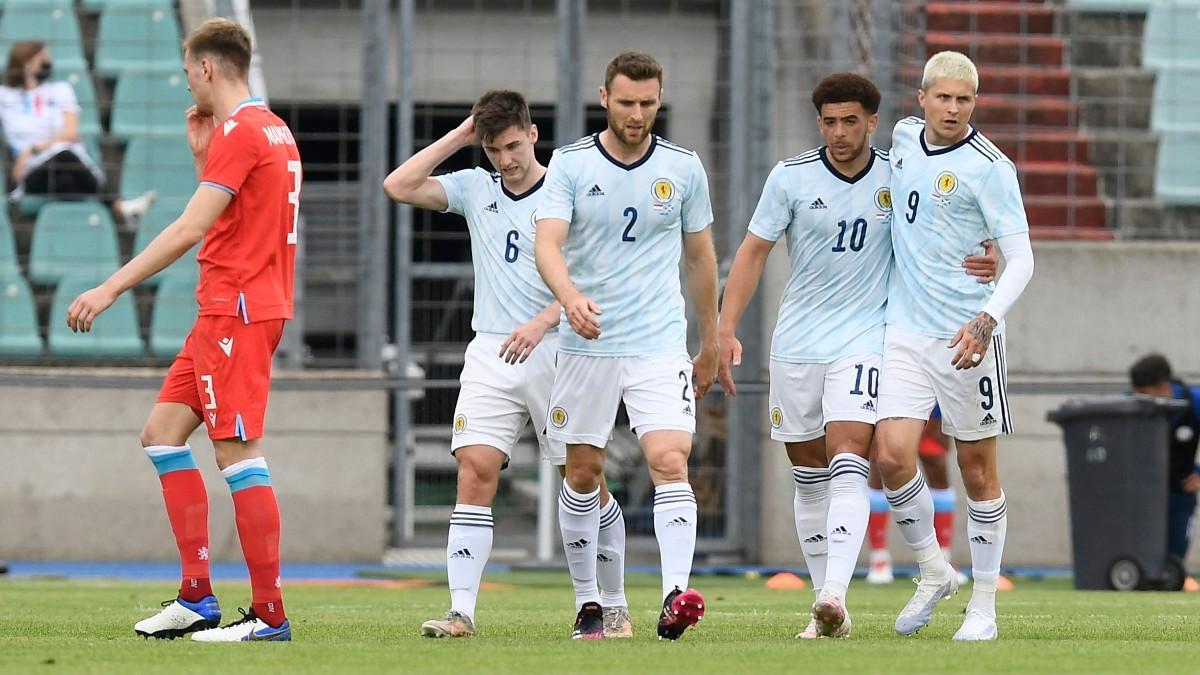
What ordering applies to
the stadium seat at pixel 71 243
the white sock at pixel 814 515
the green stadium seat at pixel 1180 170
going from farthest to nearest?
the green stadium seat at pixel 1180 170, the stadium seat at pixel 71 243, the white sock at pixel 814 515

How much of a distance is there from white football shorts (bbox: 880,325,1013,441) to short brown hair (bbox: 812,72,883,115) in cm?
89

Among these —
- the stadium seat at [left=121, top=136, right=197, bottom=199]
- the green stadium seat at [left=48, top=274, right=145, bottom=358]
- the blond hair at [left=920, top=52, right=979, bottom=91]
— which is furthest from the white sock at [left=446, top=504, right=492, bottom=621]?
the stadium seat at [left=121, top=136, right=197, bottom=199]

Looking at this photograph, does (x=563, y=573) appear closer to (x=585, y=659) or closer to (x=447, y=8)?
(x=447, y=8)

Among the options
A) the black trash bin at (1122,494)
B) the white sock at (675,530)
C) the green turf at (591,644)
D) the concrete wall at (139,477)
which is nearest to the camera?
the green turf at (591,644)

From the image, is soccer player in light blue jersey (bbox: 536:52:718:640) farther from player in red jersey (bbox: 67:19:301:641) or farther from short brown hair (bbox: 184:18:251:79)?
short brown hair (bbox: 184:18:251:79)

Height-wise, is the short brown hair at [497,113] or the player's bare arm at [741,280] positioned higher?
the short brown hair at [497,113]

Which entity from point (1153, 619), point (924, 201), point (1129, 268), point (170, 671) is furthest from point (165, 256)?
point (1129, 268)

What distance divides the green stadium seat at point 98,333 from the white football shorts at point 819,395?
8.39m

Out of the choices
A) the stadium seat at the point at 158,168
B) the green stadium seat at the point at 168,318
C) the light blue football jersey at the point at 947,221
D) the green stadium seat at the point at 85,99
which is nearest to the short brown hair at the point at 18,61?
the green stadium seat at the point at 85,99

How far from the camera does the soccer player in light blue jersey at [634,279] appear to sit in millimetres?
6965

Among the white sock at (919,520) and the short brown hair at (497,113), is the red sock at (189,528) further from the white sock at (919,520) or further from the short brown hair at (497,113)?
the white sock at (919,520)

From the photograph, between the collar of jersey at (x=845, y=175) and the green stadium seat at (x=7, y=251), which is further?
the green stadium seat at (x=7, y=251)

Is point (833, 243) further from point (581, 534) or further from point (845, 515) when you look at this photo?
point (581, 534)

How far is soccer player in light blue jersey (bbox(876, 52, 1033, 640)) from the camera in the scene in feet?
23.6
